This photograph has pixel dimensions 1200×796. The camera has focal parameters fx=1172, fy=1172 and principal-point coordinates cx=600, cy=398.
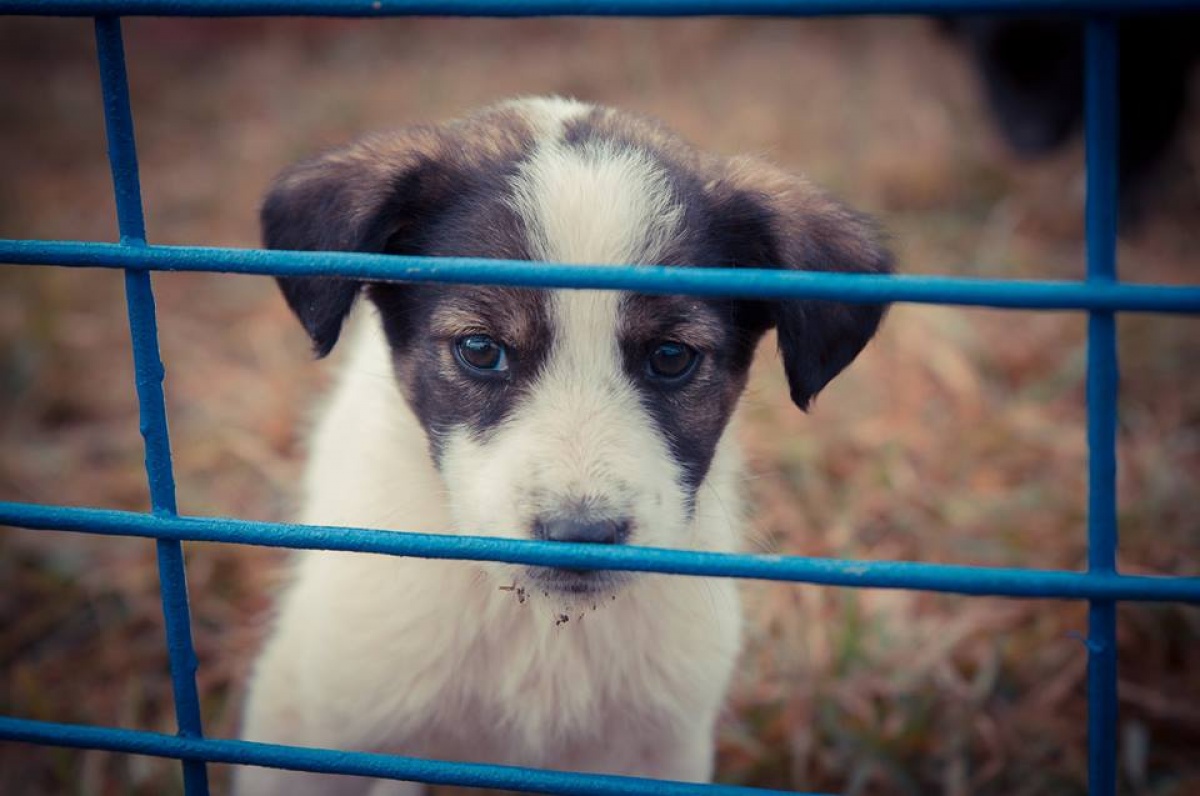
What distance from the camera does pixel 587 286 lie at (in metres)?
1.64

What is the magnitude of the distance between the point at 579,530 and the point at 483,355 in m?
0.48

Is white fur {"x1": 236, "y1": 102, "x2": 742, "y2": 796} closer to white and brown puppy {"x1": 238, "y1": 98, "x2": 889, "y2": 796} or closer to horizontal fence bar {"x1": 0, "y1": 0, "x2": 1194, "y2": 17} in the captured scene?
white and brown puppy {"x1": 238, "y1": 98, "x2": 889, "y2": 796}

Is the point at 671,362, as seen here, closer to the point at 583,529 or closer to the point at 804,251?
the point at 804,251

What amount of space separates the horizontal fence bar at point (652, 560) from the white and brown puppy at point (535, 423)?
0.23 metres

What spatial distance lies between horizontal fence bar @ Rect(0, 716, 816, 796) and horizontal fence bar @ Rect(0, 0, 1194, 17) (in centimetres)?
113

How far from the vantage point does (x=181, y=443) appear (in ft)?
14.9

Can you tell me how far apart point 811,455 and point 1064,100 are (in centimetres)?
348

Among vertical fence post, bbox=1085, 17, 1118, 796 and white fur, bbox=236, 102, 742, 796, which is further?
white fur, bbox=236, 102, 742, 796

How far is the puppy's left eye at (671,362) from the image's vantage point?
222 centimetres

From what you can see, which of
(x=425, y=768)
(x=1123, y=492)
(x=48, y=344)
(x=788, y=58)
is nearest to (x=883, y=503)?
(x=1123, y=492)

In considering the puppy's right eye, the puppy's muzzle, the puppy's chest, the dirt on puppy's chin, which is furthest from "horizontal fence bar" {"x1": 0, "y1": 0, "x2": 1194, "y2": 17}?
the puppy's chest

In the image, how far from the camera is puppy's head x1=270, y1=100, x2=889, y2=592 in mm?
2055

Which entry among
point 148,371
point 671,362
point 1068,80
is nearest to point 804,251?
point 671,362

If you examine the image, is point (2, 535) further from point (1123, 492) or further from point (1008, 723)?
point (1123, 492)
